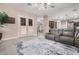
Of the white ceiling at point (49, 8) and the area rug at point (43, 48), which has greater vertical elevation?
the white ceiling at point (49, 8)

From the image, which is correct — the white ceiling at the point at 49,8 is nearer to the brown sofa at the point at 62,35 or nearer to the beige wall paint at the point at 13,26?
the beige wall paint at the point at 13,26

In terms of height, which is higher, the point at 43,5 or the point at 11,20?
the point at 43,5

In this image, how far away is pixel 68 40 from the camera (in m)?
2.30

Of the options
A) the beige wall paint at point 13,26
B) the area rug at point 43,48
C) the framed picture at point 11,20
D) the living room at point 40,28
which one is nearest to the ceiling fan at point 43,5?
the living room at point 40,28

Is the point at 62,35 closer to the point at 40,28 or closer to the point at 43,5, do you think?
the point at 40,28

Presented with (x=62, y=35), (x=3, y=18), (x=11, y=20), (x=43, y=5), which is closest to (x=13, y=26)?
(x=11, y=20)

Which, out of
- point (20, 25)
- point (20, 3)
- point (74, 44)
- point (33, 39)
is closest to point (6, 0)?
point (20, 3)

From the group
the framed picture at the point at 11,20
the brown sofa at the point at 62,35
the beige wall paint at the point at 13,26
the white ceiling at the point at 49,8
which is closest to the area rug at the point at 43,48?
the brown sofa at the point at 62,35

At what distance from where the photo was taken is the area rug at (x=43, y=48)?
227cm

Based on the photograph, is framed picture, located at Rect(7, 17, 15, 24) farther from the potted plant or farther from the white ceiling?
the white ceiling

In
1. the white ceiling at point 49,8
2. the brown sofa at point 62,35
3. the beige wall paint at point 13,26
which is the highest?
Result: the white ceiling at point 49,8

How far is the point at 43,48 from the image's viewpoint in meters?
2.31

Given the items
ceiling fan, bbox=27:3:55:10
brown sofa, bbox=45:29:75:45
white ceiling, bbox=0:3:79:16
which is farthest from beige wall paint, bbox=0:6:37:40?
brown sofa, bbox=45:29:75:45

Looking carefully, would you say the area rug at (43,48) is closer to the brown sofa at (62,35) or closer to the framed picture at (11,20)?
the brown sofa at (62,35)
